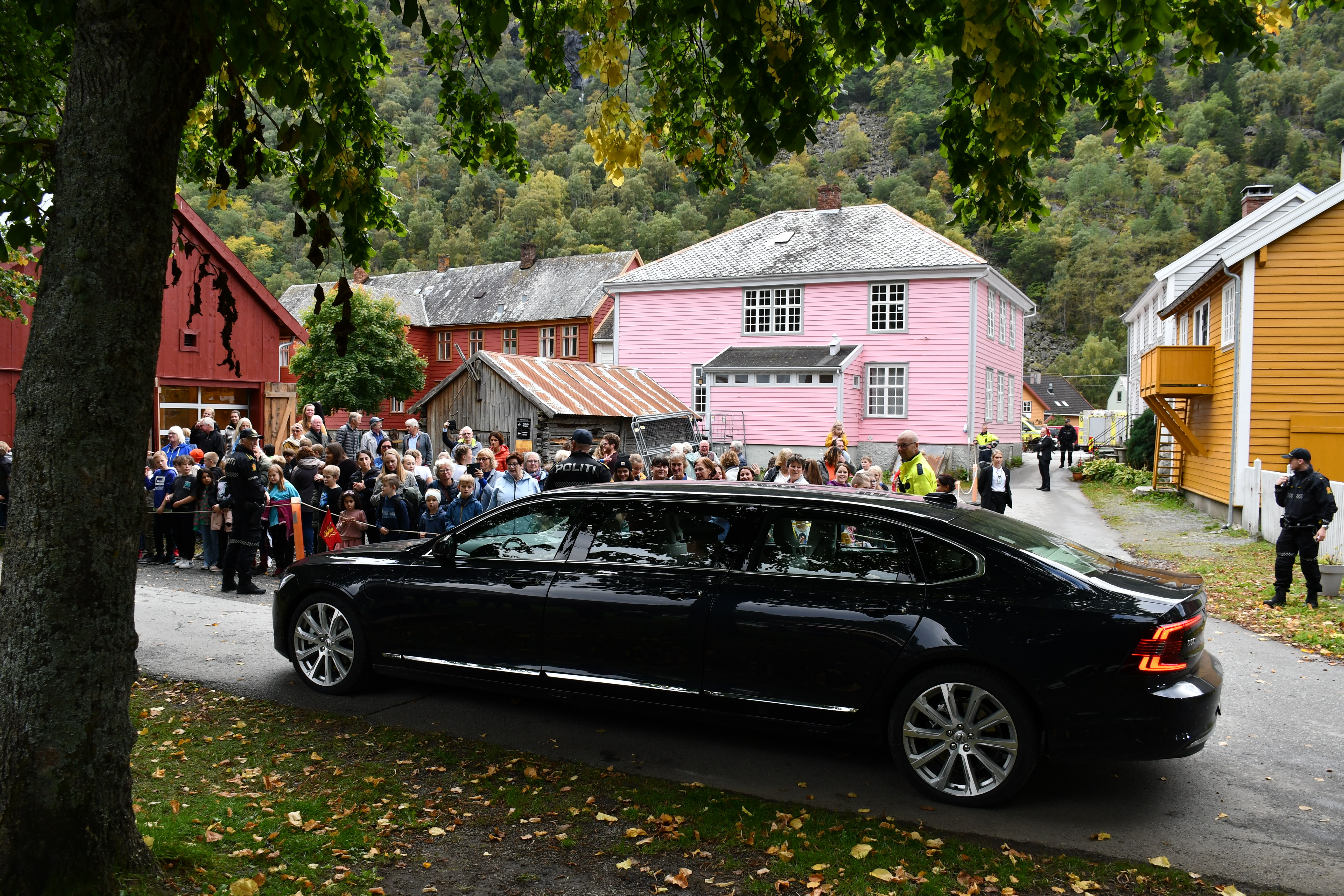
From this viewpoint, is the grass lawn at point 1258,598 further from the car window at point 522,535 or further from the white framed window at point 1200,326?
the white framed window at point 1200,326

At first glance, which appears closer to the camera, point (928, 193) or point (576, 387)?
point (576, 387)

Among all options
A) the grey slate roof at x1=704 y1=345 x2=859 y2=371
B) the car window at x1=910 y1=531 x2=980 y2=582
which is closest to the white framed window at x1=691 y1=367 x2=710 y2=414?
the grey slate roof at x1=704 y1=345 x2=859 y2=371

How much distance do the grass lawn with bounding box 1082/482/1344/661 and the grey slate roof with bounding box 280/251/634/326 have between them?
119 feet

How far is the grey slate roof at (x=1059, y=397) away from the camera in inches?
3706

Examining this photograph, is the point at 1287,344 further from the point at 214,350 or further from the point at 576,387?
the point at 214,350

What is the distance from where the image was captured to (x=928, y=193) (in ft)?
408

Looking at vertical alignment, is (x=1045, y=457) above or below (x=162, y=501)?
above

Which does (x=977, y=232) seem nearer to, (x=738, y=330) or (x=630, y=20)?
(x=738, y=330)

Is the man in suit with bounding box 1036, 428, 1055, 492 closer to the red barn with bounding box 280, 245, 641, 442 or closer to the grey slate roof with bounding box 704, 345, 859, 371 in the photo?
the grey slate roof with bounding box 704, 345, 859, 371

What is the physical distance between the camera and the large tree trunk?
3264mm

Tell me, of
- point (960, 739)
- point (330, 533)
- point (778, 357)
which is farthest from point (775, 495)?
point (778, 357)

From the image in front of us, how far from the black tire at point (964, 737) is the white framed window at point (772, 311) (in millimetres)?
29161

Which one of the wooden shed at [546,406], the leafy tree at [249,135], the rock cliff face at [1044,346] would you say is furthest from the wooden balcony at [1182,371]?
the rock cliff face at [1044,346]

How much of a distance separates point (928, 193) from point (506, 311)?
90289 mm
